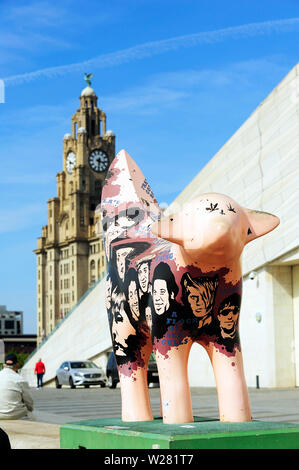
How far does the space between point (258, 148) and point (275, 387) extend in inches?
304

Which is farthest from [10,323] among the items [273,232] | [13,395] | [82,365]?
[13,395]

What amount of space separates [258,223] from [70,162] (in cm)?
10341

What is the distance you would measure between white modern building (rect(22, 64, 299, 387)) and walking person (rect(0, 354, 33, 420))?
12.9m

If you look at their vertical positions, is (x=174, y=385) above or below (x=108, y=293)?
below

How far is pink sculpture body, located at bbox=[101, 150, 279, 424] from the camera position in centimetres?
512

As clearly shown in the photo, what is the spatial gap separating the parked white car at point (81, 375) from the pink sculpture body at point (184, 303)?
21125 millimetres

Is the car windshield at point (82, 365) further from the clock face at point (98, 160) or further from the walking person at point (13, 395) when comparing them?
the clock face at point (98, 160)

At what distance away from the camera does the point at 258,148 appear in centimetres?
2269

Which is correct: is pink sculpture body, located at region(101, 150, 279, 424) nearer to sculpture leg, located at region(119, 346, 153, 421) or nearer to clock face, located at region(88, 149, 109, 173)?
sculpture leg, located at region(119, 346, 153, 421)

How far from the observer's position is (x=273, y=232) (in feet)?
70.4

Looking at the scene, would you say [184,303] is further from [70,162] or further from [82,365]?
[70,162]

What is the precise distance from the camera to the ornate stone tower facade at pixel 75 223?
335 ft

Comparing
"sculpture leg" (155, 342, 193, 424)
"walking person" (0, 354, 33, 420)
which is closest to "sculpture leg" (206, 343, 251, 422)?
"sculpture leg" (155, 342, 193, 424)
